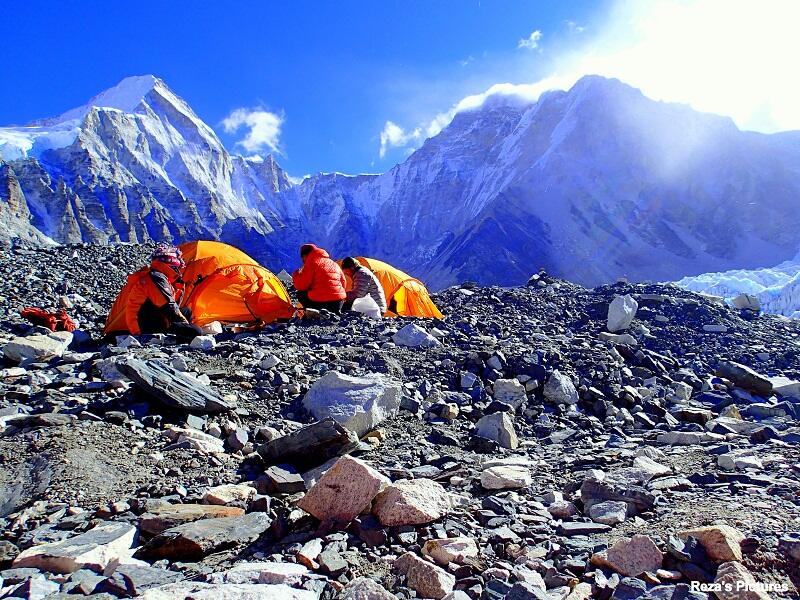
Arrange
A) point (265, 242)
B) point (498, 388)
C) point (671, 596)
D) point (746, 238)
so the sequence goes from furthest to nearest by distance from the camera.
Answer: point (265, 242) → point (746, 238) → point (498, 388) → point (671, 596)

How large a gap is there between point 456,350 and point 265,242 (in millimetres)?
141867

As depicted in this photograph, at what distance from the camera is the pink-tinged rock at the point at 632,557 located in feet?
6.97

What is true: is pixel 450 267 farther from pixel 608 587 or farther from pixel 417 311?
pixel 608 587

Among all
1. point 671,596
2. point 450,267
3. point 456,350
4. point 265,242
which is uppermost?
point 265,242

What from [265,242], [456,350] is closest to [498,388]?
[456,350]

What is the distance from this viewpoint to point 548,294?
12047mm

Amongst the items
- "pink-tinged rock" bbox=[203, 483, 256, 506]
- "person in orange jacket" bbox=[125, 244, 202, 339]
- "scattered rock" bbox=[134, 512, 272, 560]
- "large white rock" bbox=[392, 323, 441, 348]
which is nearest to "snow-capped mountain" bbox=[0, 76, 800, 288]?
"large white rock" bbox=[392, 323, 441, 348]

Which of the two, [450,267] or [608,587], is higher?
[450,267]

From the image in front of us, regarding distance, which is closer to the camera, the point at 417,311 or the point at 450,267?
the point at 417,311

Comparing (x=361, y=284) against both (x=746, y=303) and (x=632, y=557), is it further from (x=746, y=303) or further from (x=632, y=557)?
(x=746, y=303)

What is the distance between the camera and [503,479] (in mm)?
3189

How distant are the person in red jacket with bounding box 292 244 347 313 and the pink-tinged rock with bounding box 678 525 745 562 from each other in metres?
6.94

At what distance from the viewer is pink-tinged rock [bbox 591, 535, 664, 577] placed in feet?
6.97

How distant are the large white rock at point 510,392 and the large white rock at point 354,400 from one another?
55.4 inches
